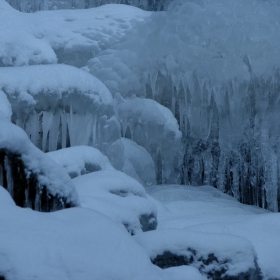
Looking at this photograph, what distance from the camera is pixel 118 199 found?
4473mm

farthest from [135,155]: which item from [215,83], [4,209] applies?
[4,209]

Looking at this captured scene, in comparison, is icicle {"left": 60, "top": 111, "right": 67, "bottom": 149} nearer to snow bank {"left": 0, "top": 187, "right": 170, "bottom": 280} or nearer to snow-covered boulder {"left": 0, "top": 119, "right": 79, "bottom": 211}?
snow-covered boulder {"left": 0, "top": 119, "right": 79, "bottom": 211}

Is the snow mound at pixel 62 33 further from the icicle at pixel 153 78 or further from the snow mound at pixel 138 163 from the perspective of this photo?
the snow mound at pixel 138 163

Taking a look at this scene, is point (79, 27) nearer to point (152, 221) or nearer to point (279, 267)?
point (152, 221)

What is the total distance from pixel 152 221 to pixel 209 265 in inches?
51.3

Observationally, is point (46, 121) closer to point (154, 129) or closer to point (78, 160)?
point (78, 160)

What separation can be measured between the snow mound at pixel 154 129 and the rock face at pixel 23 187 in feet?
20.2

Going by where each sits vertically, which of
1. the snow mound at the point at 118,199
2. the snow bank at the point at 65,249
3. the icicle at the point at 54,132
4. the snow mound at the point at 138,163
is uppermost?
the snow bank at the point at 65,249

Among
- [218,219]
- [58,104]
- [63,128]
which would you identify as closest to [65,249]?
[218,219]

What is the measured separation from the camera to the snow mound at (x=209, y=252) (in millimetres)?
3215

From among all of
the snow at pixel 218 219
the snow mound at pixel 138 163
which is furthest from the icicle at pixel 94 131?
the snow mound at pixel 138 163

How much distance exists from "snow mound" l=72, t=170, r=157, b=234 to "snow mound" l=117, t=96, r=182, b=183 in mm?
4082

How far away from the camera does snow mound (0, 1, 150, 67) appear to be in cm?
802

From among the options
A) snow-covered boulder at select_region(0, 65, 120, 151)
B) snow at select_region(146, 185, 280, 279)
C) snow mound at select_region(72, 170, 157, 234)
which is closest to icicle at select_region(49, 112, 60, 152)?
snow-covered boulder at select_region(0, 65, 120, 151)
